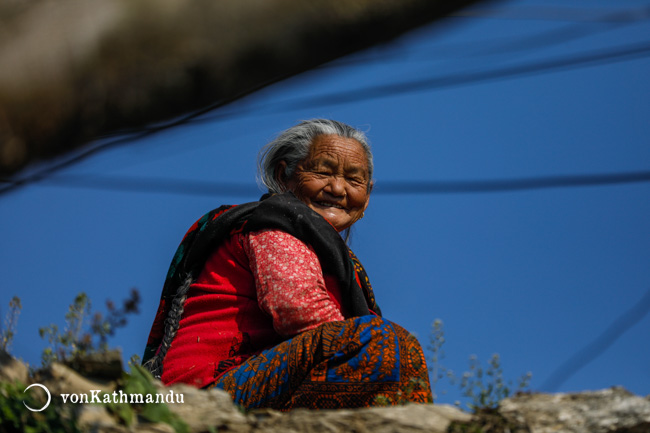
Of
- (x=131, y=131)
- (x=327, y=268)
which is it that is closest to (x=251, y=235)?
(x=327, y=268)

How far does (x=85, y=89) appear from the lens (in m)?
1.22

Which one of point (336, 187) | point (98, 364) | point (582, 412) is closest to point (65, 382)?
point (98, 364)

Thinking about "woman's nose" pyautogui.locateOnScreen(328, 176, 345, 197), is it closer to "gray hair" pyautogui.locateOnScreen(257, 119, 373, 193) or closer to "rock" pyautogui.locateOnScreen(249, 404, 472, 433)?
"gray hair" pyautogui.locateOnScreen(257, 119, 373, 193)

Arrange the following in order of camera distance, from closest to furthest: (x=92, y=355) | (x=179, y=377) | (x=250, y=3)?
1. (x=250, y=3)
2. (x=92, y=355)
3. (x=179, y=377)

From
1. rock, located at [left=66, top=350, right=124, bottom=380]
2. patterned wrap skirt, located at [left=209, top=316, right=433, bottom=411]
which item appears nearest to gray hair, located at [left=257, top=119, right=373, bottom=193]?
patterned wrap skirt, located at [left=209, top=316, right=433, bottom=411]

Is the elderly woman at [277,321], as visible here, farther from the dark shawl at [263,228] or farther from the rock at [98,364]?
the rock at [98,364]

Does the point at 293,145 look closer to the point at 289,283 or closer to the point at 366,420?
the point at 289,283

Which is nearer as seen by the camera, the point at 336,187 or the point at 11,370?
the point at 11,370

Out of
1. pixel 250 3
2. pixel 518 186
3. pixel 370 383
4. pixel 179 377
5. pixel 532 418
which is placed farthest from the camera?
pixel 518 186

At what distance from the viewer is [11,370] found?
236 cm

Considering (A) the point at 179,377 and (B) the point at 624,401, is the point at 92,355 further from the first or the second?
(B) the point at 624,401

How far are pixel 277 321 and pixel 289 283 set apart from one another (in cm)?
15

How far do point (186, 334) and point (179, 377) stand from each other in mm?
204

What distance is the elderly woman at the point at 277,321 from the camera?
8.95ft
